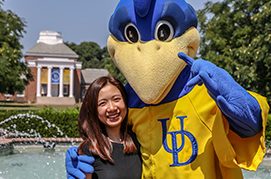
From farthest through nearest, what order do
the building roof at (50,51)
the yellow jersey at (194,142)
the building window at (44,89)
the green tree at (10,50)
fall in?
1. the building roof at (50,51)
2. the building window at (44,89)
3. the green tree at (10,50)
4. the yellow jersey at (194,142)

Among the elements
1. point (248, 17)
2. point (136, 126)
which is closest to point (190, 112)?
point (136, 126)

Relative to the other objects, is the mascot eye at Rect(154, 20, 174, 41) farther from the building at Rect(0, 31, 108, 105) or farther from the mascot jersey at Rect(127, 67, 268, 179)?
the building at Rect(0, 31, 108, 105)

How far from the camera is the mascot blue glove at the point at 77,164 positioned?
7.05 feet

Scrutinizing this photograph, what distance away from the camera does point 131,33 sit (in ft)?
7.54

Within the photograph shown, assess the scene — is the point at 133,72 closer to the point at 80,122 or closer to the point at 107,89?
the point at 107,89

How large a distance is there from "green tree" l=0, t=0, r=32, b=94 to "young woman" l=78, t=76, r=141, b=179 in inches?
811

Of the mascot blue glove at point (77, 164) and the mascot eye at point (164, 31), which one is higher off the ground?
the mascot eye at point (164, 31)

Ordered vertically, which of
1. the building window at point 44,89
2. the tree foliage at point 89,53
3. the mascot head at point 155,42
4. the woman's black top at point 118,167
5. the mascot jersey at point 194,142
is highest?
the tree foliage at point 89,53

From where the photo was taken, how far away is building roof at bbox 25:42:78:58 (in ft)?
183

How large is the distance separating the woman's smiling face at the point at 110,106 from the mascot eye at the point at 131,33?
0.26 metres

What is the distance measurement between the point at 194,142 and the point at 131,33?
66cm

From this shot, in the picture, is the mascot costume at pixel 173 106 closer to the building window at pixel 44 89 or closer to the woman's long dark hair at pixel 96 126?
the woman's long dark hair at pixel 96 126

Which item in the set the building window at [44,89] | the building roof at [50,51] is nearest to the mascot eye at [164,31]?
the building window at [44,89]

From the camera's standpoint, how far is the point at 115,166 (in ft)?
7.25
